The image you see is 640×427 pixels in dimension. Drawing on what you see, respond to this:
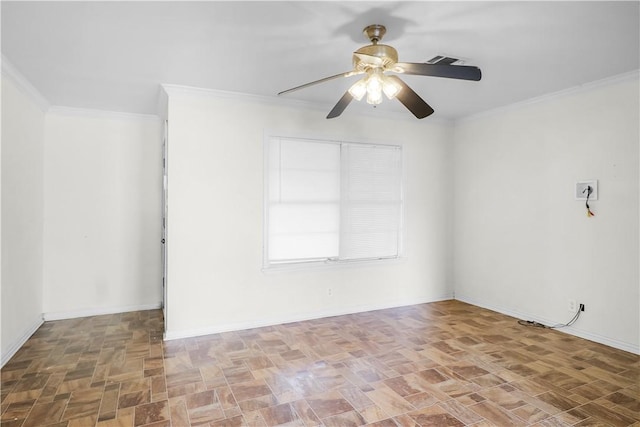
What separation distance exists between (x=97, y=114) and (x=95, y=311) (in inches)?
91.9

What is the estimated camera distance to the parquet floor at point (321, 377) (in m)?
2.37

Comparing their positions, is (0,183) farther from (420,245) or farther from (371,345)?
(420,245)

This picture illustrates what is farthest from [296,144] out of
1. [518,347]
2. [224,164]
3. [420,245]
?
[518,347]

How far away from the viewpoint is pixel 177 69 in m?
3.18

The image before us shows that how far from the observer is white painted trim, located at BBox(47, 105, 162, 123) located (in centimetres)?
425

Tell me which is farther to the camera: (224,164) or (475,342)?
(224,164)

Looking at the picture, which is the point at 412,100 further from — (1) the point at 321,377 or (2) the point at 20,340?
(2) the point at 20,340

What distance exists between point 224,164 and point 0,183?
6.00 feet

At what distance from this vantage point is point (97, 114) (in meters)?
4.43

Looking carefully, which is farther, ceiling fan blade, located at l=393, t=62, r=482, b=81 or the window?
the window

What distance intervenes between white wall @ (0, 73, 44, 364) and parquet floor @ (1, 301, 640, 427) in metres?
0.25

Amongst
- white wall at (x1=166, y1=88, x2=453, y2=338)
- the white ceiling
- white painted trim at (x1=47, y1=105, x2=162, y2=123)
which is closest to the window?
white wall at (x1=166, y1=88, x2=453, y2=338)

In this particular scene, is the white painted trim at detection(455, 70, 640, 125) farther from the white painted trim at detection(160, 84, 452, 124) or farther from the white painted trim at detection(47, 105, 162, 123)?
the white painted trim at detection(47, 105, 162, 123)

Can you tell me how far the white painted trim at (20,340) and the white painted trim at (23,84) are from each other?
2265 millimetres
